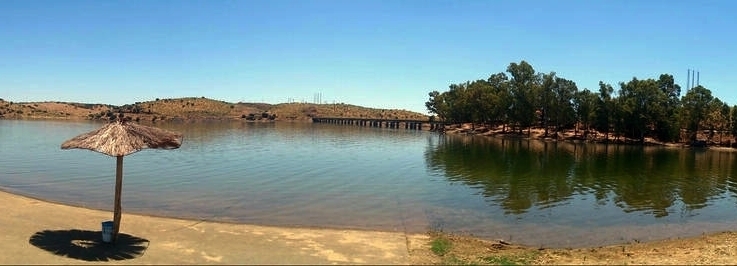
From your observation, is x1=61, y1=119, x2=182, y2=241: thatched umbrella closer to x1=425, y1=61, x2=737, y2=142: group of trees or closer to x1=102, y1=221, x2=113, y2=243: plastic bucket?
x1=102, y1=221, x2=113, y2=243: plastic bucket

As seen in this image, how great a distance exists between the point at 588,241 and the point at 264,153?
4735 centimetres

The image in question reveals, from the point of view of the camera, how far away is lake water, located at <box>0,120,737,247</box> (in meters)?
25.8

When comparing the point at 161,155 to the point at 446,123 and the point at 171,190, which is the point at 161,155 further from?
the point at 446,123

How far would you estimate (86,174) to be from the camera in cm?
4106

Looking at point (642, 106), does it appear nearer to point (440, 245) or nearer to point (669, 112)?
point (669, 112)

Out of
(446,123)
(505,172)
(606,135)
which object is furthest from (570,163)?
(446,123)

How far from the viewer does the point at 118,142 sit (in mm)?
16344

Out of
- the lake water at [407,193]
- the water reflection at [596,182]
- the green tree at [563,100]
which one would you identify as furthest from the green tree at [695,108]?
the lake water at [407,193]

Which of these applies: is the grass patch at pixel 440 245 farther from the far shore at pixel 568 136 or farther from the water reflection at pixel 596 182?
the far shore at pixel 568 136

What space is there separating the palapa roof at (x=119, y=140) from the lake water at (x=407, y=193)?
27.6 ft

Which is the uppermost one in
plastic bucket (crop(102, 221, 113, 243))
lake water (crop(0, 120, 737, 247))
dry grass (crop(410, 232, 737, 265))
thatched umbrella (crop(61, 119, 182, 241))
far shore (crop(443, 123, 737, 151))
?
thatched umbrella (crop(61, 119, 182, 241))

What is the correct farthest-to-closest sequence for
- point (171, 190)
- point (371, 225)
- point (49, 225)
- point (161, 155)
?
1. point (161, 155)
2. point (171, 190)
3. point (371, 225)
4. point (49, 225)

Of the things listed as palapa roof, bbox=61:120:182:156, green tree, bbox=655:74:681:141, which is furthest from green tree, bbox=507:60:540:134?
→ palapa roof, bbox=61:120:182:156

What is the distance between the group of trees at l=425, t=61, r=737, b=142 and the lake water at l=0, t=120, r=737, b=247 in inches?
2282
